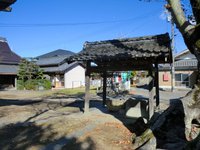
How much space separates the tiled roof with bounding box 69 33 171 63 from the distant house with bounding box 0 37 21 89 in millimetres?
25548

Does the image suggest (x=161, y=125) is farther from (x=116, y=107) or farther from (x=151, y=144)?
(x=116, y=107)

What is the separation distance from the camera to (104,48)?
14000 millimetres

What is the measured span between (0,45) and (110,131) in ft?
124

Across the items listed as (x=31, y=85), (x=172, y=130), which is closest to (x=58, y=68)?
(x=31, y=85)

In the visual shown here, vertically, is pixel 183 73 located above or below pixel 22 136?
above

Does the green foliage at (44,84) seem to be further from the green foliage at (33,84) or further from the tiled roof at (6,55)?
the tiled roof at (6,55)

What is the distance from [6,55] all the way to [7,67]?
324 cm

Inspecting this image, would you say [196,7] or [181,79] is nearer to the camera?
[196,7]

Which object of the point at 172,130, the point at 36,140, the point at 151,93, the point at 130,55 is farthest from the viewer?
the point at 151,93

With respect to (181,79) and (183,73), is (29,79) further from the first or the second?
(183,73)

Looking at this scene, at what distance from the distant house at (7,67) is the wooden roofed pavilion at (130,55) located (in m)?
Answer: 25.6

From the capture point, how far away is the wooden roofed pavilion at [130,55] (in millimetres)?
11703

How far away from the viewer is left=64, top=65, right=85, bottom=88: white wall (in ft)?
139

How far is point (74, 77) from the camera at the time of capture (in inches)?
1727
